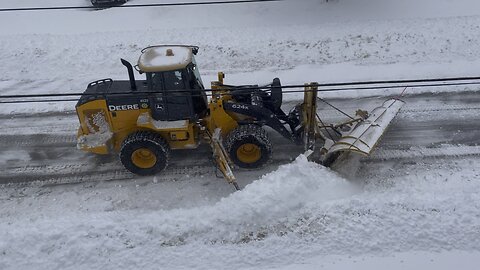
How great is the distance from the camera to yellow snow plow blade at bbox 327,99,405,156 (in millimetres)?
10030

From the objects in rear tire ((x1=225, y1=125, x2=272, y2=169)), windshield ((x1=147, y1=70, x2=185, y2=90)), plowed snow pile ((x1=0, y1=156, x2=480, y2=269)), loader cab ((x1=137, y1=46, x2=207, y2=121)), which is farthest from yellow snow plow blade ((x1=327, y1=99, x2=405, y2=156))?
windshield ((x1=147, y1=70, x2=185, y2=90))

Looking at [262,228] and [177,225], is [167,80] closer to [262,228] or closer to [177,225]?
[177,225]

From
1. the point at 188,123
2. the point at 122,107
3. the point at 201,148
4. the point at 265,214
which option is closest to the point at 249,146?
the point at 188,123

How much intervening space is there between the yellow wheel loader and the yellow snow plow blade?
0.02 meters

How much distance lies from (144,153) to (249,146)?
7.86 ft

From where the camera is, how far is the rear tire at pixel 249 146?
10.4 meters

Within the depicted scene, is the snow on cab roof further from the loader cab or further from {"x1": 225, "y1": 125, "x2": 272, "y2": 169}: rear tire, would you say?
{"x1": 225, "y1": 125, "x2": 272, "y2": 169}: rear tire

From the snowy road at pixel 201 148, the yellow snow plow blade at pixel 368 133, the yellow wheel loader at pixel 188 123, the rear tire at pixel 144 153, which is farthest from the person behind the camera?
the snowy road at pixel 201 148

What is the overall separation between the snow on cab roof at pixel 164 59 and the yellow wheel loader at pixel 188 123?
2 centimetres

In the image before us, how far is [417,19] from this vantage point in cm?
1873

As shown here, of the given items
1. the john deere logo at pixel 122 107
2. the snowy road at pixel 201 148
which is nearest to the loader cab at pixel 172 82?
the john deere logo at pixel 122 107

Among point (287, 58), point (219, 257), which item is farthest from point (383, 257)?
point (287, 58)

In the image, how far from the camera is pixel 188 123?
34.7 feet

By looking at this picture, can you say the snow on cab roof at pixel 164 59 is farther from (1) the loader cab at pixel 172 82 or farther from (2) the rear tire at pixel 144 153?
(2) the rear tire at pixel 144 153
